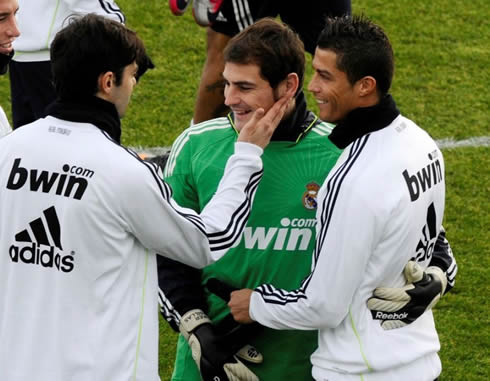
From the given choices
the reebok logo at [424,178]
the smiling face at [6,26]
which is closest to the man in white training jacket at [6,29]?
the smiling face at [6,26]

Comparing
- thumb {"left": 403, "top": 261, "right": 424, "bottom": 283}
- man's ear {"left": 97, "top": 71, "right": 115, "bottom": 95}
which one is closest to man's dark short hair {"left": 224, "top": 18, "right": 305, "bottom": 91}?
man's ear {"left": 97, "top": 71, "right": 115, "bottom": 95}

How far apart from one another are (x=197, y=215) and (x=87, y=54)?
0.58 metres

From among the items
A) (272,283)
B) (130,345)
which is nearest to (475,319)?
(272,283)

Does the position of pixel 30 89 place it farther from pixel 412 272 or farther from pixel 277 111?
pixel 412 272

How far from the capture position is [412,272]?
3445mm

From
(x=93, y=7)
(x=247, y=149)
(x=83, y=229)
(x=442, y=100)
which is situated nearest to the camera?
(x=83, y=229)

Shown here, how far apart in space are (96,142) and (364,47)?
84cm

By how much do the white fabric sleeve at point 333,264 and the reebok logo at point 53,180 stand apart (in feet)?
2.24

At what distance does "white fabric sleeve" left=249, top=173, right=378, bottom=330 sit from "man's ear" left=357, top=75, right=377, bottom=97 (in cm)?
33

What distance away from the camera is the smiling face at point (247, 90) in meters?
3.64

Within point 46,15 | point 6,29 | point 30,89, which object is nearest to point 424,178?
point 6,29

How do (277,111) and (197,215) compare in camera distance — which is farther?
(277,111)

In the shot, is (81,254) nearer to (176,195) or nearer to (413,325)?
(176,195)

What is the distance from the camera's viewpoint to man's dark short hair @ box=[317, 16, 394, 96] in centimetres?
344
